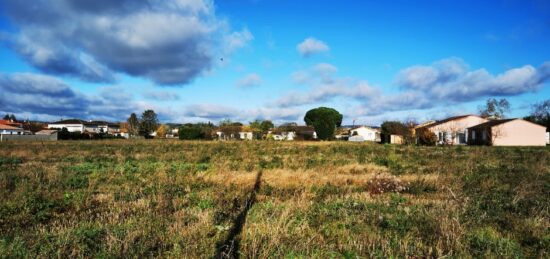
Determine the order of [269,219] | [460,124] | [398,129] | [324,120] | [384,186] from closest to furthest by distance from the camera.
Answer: [269,219]
[384,186]
[398,129]
[460,124]
[324,120]

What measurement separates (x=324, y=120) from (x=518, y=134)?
124ft

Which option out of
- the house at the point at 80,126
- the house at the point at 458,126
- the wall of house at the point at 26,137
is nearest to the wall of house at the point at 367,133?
the house at the point at 458,126

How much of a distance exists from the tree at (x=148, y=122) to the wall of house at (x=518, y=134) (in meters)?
93.6

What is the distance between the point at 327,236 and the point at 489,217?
331 centimetres

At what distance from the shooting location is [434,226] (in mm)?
5664

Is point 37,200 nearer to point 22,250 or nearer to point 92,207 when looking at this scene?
point 92,207

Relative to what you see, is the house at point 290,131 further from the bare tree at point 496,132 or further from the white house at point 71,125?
the white house at point 71,125

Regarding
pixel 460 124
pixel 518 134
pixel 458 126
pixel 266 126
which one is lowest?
pixel 518 134

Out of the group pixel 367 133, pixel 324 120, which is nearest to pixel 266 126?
pixel 367 133

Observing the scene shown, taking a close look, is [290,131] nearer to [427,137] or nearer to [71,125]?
[427,137]

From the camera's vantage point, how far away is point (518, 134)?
50.0 m

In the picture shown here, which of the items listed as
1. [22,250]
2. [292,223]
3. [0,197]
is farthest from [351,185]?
[0,197]

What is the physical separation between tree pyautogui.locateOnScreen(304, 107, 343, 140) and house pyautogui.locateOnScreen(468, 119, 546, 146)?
3026 cm

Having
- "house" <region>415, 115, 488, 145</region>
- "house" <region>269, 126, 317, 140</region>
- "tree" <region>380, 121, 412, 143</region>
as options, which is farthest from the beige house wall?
"house" <region>269, 126, 317, 140</region>
